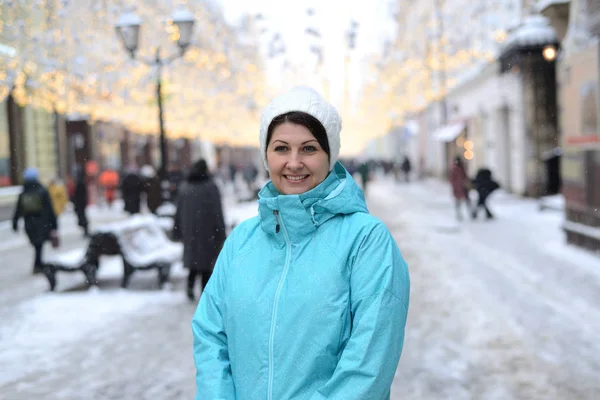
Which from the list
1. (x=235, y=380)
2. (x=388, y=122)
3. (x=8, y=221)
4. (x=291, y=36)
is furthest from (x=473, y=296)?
(x=388, y=122)

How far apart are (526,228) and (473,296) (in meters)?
8.50

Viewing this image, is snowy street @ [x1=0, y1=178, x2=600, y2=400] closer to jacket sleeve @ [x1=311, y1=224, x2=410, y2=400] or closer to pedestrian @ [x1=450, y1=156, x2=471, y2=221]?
jacket sleeve @ [x1=311, y1=224, x2=410, y2=400]

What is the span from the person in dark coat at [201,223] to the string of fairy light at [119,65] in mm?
A: 2726

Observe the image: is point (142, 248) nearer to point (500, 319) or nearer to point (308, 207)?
point (500, 319)

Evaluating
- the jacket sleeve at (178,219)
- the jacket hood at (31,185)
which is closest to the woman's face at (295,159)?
the jacket sleeve at (178,219)

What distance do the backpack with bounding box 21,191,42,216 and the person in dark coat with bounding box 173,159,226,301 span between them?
182 inches

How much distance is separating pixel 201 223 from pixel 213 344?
598cm

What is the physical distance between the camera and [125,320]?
784 centimetres

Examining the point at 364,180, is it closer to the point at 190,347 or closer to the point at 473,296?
the point at 473,296

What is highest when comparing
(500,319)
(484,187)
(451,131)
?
(451,131)

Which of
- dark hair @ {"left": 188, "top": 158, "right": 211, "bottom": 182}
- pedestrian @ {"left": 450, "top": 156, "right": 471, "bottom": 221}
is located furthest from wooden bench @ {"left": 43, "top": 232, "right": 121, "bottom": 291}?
pedestrian @ {"left": 450, "top": 156, "right": 471, "bottom": 221}

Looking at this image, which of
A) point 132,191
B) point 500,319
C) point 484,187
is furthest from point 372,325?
point 484,187

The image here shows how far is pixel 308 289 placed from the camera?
2201 millimetres

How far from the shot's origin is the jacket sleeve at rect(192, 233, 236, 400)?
228cm
